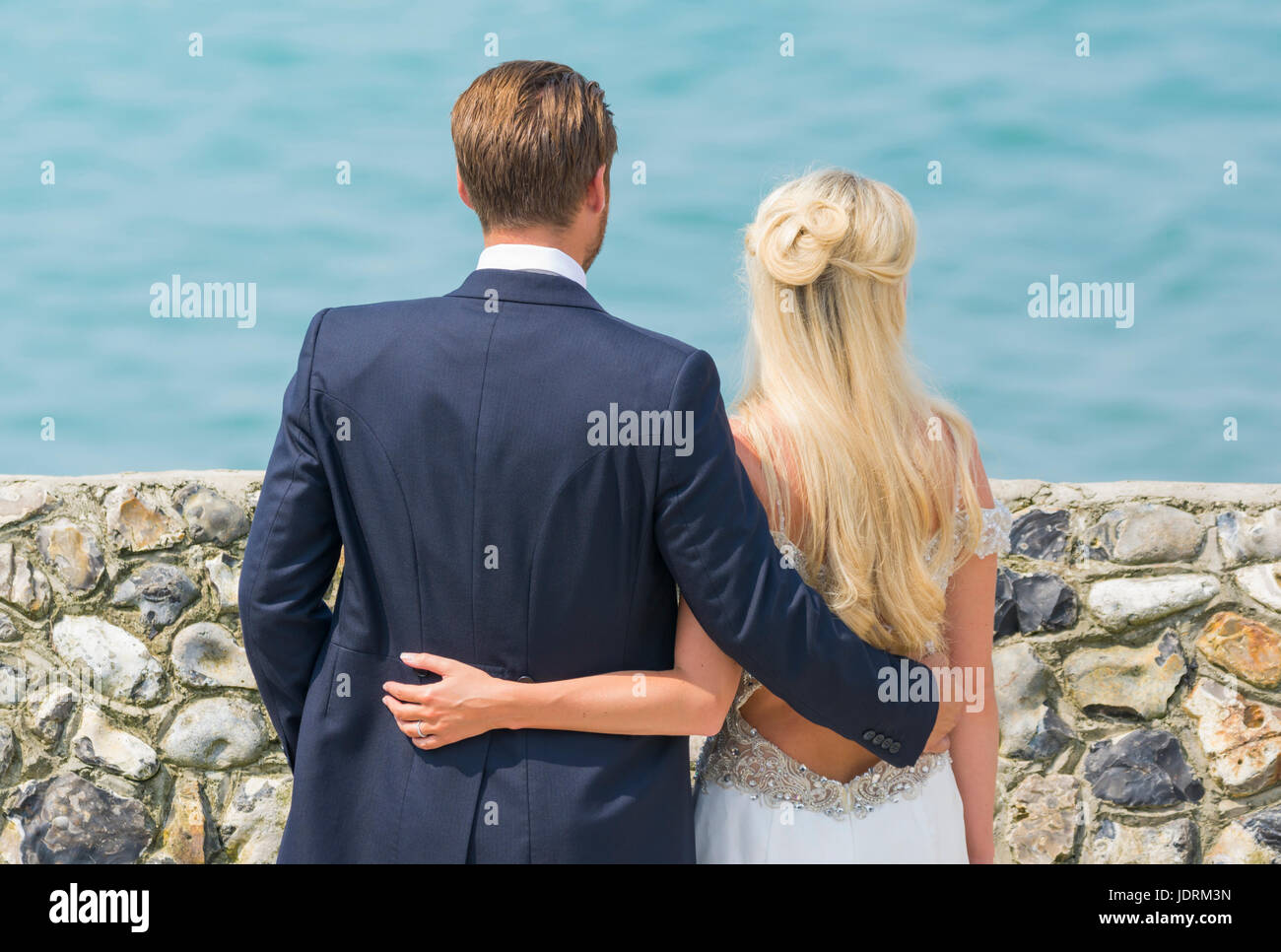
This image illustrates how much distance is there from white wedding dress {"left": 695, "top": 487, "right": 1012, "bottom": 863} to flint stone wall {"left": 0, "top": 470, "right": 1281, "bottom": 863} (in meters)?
1.14

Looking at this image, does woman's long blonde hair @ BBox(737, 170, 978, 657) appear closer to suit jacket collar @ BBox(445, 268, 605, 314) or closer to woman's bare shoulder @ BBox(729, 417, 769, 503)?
woman's bare shoulder @ BBox(729, 417, 769, 503)

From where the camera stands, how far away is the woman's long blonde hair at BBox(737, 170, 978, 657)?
1.59 meters

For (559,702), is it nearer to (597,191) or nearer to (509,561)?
(509,561)

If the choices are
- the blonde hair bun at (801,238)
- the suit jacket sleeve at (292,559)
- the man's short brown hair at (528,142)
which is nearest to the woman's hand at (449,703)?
the suit jacket sleeve at (292,559)

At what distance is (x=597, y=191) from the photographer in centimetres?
149

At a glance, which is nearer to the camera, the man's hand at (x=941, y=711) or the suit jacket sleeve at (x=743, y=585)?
the suit jacket sleeve at (x=743, y=585)

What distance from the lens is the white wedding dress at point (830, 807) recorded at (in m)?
1.70

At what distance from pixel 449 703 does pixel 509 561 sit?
0.62 feet

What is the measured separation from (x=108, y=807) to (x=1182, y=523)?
2.76 metres

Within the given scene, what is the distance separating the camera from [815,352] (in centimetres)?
162

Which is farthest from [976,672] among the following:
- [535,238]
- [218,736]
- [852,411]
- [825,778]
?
[218,736]

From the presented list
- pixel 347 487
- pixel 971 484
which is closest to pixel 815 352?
pixel 971 484

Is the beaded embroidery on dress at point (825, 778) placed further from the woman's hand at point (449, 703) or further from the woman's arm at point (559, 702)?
the woman's hand at point (449, 703)

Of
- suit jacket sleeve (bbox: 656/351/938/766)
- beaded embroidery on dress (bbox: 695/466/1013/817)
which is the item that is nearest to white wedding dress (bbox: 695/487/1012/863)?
beaded embroidery on dress (bbox: 695/466/1013/817)
